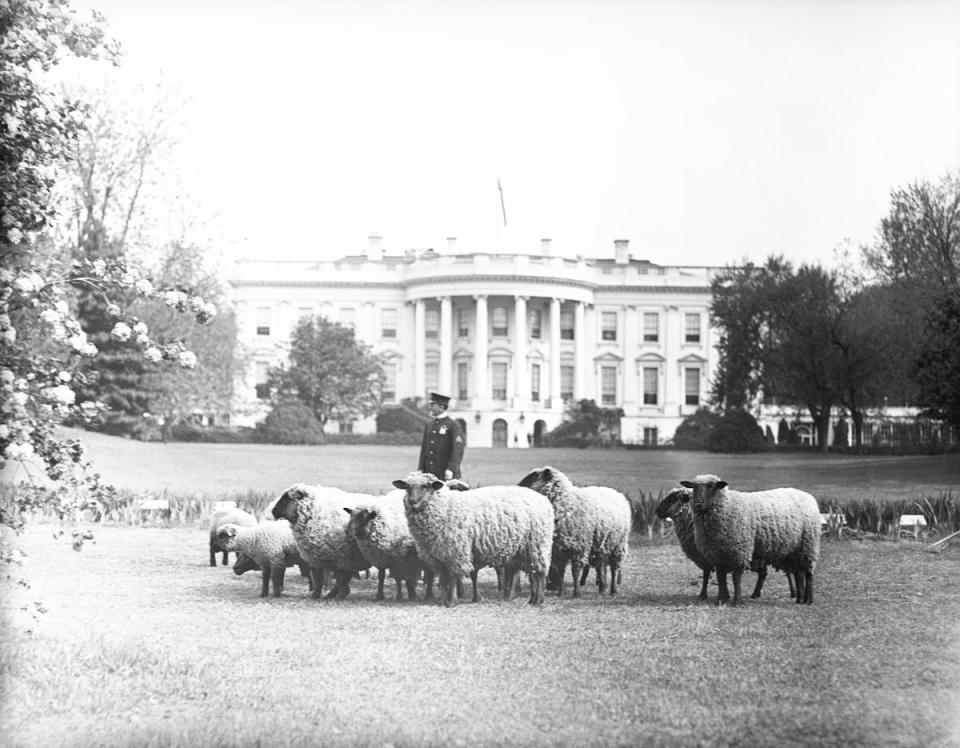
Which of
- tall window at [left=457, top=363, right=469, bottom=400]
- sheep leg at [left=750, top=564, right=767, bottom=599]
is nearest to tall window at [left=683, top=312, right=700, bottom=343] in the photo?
tall window at [left=457, top=363, right=469, bottom=400]

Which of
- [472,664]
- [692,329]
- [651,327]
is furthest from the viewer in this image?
[651,327]

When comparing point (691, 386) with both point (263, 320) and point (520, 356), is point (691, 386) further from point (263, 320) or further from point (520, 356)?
point (263, 320)

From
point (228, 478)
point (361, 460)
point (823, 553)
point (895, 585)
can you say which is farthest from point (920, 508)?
point (228, 478)

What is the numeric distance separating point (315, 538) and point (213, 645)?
8.37ft

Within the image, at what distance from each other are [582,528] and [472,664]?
3.60 metres

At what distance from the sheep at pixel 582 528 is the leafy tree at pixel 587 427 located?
6.09 m

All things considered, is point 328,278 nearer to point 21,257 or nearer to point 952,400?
point 21,257

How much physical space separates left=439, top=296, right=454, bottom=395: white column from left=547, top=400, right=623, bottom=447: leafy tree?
2083mm

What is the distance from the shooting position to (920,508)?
13391 millimetres

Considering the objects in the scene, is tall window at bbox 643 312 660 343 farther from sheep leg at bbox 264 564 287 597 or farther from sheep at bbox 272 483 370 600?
sheep leg at bbox 264 564 287 597

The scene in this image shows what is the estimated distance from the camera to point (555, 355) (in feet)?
63.1

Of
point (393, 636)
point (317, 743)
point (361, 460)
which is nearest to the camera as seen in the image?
point (317, 743)

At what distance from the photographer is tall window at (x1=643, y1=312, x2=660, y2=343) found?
17559 millimetres

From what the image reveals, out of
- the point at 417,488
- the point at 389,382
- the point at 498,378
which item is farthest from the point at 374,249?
the point at 498,378
